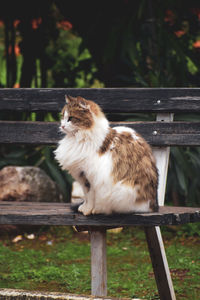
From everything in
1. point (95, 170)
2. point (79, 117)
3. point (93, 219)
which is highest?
point (79, 117)

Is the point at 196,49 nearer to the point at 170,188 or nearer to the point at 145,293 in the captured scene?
the point at 170,188

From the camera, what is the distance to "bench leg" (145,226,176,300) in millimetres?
2664

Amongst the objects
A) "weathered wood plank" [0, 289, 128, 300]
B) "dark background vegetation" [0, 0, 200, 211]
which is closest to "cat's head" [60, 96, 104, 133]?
"weathered wood plank" [0, 289, 128, 300]

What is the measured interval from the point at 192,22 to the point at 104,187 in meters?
4.12

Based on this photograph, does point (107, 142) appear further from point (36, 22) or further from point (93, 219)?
point (36, 22)

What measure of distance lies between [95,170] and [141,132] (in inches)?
34.3

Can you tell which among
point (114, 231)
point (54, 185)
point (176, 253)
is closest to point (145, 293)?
point (176, 253)

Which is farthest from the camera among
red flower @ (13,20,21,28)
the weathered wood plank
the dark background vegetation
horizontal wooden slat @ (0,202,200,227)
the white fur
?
red flower @ (13,20,21,28)

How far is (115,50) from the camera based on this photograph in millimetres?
5523

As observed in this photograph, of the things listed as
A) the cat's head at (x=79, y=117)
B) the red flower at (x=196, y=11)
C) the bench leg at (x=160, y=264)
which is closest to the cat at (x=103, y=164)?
the cat's head at (x=79, y=117)

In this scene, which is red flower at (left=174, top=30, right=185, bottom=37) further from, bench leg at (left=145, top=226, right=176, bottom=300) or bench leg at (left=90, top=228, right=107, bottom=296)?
bench leg at (left=90, top=228, right=107, bottom=296)

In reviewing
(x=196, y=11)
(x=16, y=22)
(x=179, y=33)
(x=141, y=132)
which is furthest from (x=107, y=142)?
(x=16, y=22)

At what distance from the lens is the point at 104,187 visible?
90.7 inches

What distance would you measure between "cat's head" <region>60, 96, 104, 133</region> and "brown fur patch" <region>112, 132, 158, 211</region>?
0.52 feet
